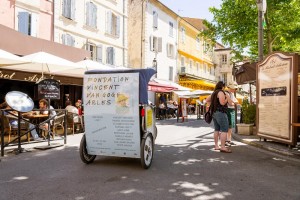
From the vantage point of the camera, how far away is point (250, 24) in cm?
1962

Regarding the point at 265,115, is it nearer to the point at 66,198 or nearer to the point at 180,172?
the point at 180,172

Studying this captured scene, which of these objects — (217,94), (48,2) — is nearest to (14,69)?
(48,2)

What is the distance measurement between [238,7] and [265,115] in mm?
12458

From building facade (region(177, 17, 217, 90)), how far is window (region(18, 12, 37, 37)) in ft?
63.7

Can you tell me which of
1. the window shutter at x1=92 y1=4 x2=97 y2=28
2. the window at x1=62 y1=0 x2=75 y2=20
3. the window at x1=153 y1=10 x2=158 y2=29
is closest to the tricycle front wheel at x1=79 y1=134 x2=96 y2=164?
the window at x1=62 y1=0 x2=75 y2=20

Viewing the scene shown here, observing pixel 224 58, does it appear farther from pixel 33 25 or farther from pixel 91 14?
pixel 33 25

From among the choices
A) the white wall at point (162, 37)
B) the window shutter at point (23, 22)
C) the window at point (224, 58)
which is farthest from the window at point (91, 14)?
the window at point (224, 58)

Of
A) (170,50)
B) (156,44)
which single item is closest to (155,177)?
(156,44)

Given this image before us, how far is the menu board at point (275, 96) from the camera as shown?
8188 mm

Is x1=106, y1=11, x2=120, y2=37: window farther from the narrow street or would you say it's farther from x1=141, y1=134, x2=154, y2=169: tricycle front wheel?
x1=141, y1=134, x2=154, y2=169: tricycle front wheel

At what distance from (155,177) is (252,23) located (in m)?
16.9

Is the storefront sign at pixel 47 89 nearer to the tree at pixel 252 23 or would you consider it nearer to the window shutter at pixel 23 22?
the window shutter at pixel 23 22

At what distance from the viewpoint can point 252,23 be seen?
64.2 ft

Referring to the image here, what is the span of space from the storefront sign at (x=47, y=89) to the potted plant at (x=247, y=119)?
6.42m
